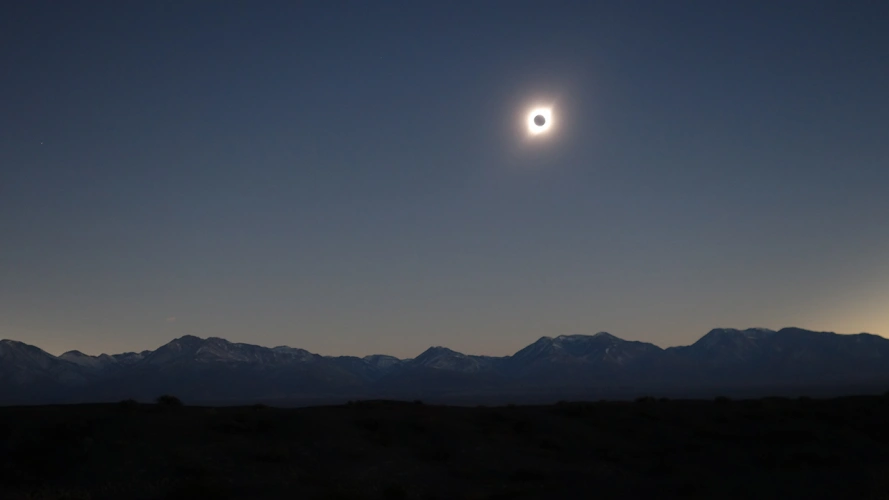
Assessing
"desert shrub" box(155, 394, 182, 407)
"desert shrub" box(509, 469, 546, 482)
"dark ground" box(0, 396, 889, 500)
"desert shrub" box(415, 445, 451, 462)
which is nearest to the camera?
"dark ground" box(0, 396, 889, 500)

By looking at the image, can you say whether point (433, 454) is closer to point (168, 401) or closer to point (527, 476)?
point (527, 476)

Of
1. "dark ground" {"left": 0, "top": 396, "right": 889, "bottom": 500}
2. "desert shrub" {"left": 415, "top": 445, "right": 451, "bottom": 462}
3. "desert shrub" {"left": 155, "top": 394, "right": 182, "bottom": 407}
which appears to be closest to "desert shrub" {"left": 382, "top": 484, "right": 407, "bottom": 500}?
"dark ground" {"left": 0, "top": 396, "right": 889, "bottom": 500}

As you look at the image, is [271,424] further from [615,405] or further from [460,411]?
[615,405]

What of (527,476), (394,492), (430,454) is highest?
(430,454)

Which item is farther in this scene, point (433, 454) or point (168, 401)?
point (168, 401)

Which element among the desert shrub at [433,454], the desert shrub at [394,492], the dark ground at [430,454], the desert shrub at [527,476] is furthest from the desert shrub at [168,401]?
the desert shrub at [527,476]

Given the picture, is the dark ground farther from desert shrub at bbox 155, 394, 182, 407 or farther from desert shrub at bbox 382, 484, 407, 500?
desert shrub at bbox 155, 394, 182, 407

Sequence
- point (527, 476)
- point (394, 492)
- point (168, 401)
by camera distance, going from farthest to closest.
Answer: point (168, 401) → point (527, 476) → point (394, 492)

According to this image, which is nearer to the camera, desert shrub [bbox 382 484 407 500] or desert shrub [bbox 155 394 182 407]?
desert shrub [bbox 382 484 407 500]

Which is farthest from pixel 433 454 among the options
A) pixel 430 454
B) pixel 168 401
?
pixel 168 401
